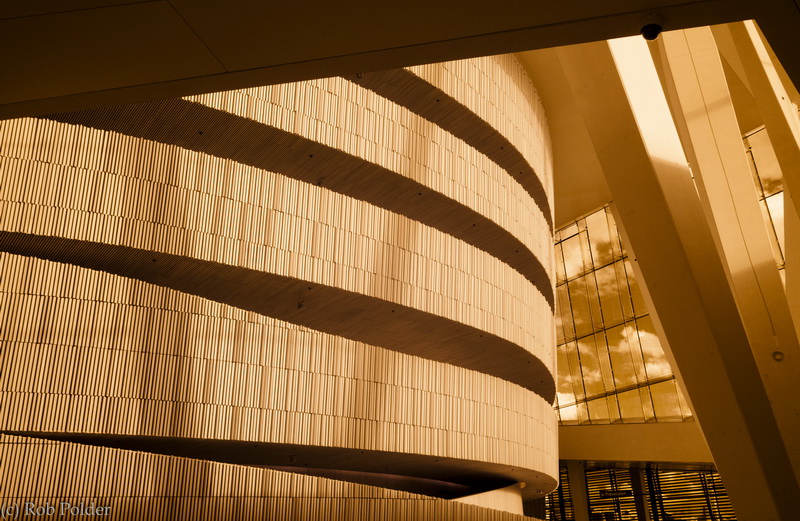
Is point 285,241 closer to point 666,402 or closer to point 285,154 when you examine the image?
point 285,154

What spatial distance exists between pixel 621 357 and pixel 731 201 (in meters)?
18.2

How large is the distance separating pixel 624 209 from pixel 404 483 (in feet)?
29.9

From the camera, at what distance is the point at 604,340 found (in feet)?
91.9

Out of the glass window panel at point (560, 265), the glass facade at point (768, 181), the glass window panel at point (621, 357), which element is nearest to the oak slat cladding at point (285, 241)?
the glass facade at point (768, 181)

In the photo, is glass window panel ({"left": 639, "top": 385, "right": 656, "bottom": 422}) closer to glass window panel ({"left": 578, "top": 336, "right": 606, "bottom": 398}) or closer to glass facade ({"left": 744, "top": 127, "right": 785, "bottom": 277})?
glass window panel ({"left": 578, "top": 336, "right": 606, "bottom": 398})

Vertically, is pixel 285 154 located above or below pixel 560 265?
below

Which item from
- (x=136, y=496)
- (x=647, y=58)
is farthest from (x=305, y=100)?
(x=136, y=496)

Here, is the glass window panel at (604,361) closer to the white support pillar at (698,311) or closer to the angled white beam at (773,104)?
the angled white beam at (773,104)

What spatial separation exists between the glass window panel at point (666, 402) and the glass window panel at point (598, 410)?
211 centimetres

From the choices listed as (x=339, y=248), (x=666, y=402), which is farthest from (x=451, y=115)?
(x=666, y=402)

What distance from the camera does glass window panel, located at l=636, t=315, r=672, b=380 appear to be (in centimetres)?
2548

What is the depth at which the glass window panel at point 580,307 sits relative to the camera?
94.7ft

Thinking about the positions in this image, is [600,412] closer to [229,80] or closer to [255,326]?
[255,326]

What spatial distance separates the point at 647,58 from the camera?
31.7ft
